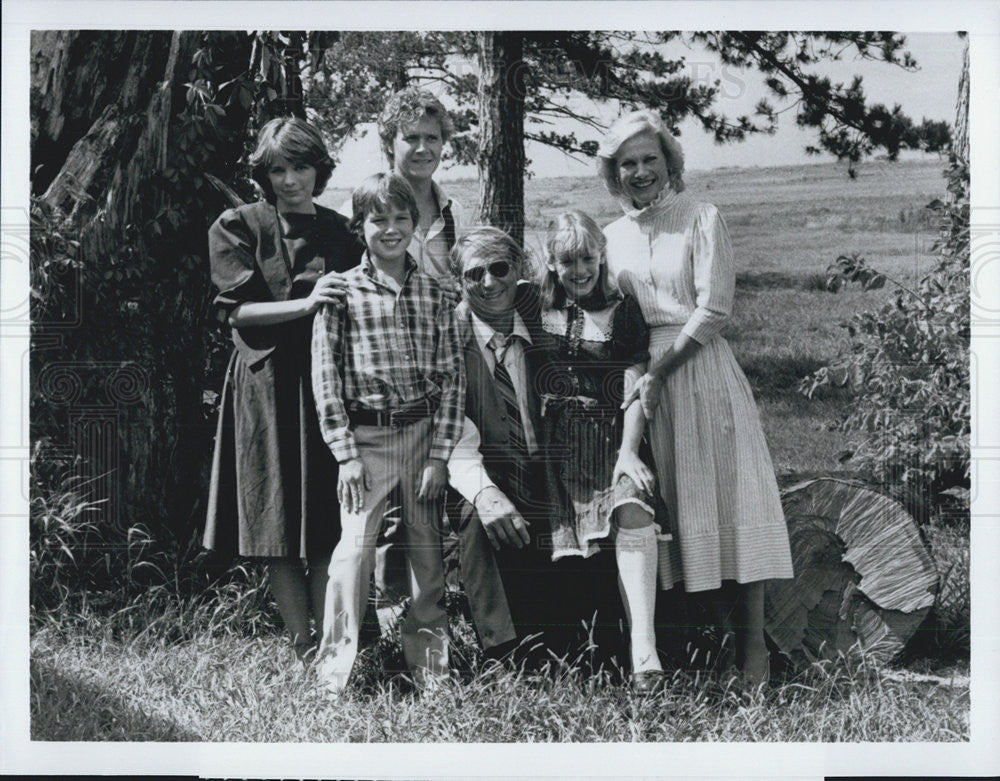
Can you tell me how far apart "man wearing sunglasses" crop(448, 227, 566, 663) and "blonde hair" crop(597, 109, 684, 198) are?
1.46ft

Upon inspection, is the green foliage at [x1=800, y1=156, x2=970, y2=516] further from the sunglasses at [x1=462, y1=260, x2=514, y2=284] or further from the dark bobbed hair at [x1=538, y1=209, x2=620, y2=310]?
the sunglasses at [x1=462, y1=260, x2=514, y2=284]

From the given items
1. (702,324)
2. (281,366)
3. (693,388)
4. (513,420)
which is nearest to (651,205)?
(702,324)

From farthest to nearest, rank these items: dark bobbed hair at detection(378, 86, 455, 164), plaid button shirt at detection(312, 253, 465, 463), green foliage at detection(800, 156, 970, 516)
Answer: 1. green foliage at detection(800, 156, 970, 516)
2. dark bobbed hair at detection(378, 86, 455, 164)
3. plaid button shirt at detection(312, 253, 465, 463)

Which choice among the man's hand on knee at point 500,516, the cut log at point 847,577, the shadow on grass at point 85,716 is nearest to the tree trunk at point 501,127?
the man's hand on knee at point 500,516

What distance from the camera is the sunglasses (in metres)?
4.86

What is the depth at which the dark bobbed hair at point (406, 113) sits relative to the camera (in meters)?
4.89

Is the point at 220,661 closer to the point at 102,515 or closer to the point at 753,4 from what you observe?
the point at 102,515

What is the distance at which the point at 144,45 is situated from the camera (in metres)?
5.11

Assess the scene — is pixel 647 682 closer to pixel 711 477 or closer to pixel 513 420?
pixel 711 477

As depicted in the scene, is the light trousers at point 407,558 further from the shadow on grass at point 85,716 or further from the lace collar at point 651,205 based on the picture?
the lace collar at point 651,205

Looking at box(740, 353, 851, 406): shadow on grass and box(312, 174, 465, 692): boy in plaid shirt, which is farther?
box(740, 353, 851, 406): shadow on grass

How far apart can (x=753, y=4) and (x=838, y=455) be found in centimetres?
177

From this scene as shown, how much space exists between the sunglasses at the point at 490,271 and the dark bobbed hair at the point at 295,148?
0.64 m

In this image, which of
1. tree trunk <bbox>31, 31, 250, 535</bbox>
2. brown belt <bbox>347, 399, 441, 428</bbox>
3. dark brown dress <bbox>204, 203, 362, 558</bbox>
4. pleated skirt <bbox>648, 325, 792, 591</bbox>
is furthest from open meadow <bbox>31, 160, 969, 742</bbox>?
brown belt <bbox>347, 399, 441, 428</bbox>
